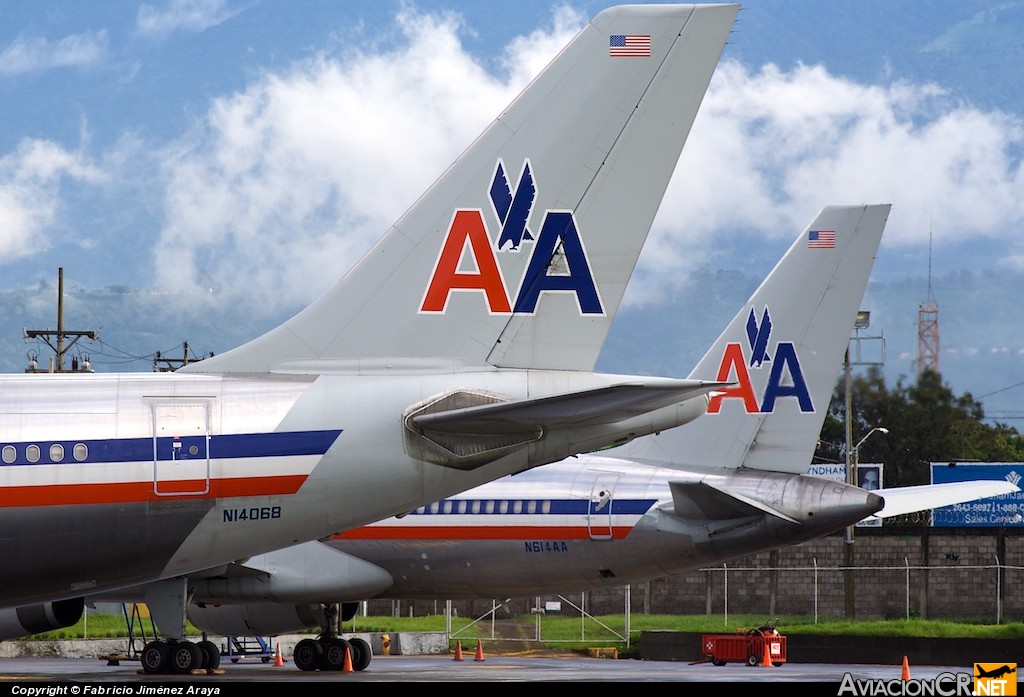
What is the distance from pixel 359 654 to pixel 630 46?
59.2 ft

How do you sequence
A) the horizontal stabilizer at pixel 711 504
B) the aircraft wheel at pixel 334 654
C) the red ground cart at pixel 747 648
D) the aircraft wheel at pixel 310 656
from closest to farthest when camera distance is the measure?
the horizontal stabilizer at pixel 711 504 → the aircraft wheel at pixel 334 654 → the aircraft wheel at pixel 310 656 → the red ground cart at pixel 747 648

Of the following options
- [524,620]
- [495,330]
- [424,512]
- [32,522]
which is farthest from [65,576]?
[524,620]

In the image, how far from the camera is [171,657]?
1000 inches

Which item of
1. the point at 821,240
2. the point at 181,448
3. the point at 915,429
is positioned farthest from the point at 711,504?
the point at 915,429

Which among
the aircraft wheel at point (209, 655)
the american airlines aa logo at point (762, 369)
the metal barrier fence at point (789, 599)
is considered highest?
the american airlines aa logo at point (762, 369)

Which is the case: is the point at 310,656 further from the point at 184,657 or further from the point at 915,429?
the point at 915,429

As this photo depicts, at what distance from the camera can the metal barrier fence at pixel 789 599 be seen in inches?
1713

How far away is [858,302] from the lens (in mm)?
26703

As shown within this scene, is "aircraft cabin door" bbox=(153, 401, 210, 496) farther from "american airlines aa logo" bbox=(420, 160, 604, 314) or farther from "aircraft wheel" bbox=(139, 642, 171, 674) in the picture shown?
"aircraft wheel" bbox=(139, 642, 171, 674)

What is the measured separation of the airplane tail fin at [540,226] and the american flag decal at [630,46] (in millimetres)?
12

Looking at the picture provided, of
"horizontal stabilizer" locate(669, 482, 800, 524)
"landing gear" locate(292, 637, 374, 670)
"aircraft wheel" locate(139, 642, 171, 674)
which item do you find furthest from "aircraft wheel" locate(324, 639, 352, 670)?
"horizontal stabilizer" locate(669, 482, 800, 524)

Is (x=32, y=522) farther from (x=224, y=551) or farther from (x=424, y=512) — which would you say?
(x=424, y=512)

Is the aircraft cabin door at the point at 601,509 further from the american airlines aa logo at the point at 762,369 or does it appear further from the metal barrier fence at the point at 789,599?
the metal barrier fence at the point at 789,599

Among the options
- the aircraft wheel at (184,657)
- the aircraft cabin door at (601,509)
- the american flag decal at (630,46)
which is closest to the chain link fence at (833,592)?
the aircraft cabin door at (601,509)
